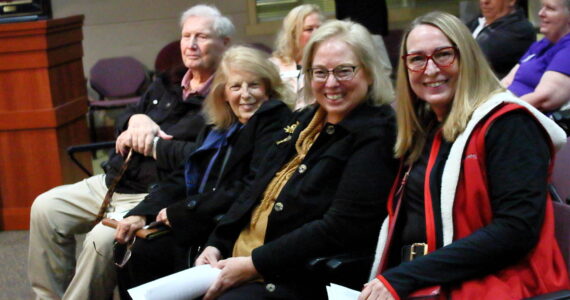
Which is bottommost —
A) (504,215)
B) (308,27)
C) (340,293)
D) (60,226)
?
(60,226)

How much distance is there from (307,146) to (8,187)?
2983 mm

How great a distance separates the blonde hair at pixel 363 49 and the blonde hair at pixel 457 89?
0.26 meters

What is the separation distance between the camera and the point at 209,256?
2.66 meters

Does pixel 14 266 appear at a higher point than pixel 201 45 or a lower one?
lower

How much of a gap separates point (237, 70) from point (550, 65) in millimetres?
1295

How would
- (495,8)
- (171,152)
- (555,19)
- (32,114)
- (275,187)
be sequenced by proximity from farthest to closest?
(32,114) → (495,8) → (555,19) → (171,152) → (275,187)

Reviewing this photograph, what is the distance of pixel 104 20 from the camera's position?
313 inches

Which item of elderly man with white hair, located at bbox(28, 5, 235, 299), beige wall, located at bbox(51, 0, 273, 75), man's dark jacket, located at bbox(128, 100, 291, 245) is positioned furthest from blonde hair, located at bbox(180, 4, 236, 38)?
beige wall, located at bbox(51, 0, 273, 75)

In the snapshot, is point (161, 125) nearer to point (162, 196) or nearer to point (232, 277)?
point (162, 196)

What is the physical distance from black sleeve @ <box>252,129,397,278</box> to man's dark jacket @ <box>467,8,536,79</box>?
194cm

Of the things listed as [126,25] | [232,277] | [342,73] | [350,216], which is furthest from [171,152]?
[126,25]

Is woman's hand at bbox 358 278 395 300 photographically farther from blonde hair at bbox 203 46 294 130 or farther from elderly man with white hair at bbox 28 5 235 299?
elderly man with white hair at bbox 28 5 235 299

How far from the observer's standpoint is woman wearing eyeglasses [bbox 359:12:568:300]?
1874 millimetres

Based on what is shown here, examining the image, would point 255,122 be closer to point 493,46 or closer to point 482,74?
point 482,74
